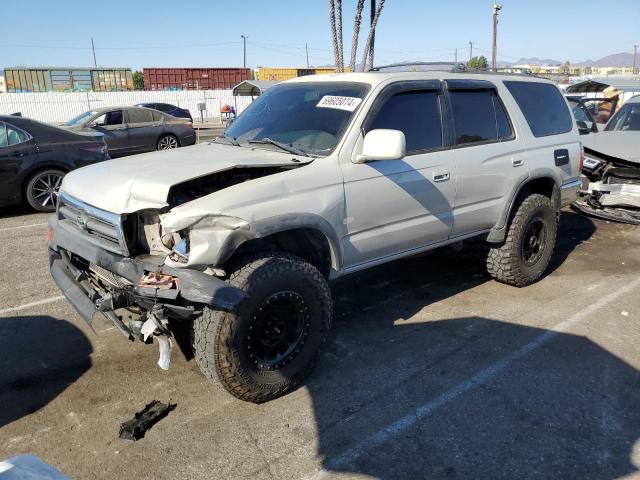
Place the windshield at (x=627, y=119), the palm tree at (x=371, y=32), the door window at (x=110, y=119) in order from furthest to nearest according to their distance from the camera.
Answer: the palm tree at (x=371, y=32)
the door window at (x=110, y=119)
the windshield at (x=627, y=119)

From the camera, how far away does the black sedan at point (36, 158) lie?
7793 millimetres

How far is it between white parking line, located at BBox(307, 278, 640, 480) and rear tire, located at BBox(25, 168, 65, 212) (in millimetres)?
6864

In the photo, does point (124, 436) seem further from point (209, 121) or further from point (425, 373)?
point (209, 121)

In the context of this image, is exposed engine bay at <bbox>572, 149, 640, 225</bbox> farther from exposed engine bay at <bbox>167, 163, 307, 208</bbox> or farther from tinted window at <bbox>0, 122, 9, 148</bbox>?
tinted window at <bbox>0, 122, 9, 148</bbox>

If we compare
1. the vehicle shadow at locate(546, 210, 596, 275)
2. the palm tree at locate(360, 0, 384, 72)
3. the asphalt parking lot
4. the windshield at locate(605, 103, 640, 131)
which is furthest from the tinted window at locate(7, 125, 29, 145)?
the palm tree at locate(360, 0, 384, 72)

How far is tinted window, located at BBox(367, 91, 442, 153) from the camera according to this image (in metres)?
3.94

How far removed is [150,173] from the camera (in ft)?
10.7

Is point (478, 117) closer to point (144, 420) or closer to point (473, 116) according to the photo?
point (473, 116)

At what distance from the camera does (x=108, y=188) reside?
127 inches

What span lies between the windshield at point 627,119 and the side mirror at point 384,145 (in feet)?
23.1

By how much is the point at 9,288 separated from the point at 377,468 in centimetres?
410

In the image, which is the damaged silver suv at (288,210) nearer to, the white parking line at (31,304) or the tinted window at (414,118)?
the tinted window at (414,118)

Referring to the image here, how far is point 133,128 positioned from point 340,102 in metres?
12.0

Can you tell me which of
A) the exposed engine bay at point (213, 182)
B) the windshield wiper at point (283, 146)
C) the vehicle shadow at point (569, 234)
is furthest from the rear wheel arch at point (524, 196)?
the exposed engine bay at point (213, 182)
